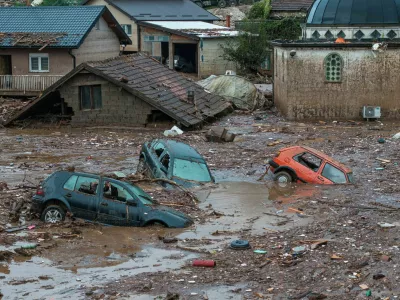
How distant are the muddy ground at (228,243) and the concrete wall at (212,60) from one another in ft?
74.7

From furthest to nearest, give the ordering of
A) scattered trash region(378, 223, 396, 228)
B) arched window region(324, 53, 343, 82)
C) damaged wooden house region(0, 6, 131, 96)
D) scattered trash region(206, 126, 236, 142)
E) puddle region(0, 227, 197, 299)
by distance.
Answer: damaged wooden house region(0, 6, 131, 96) → arched window region(324, 53, 343, 82) → scattered trash region(206, 126, 236, 142) → scattered trash region(378, 223, 396, 228) → puddle region(0, 227, 197, 299)

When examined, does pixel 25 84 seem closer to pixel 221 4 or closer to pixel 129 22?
pixel 129 22

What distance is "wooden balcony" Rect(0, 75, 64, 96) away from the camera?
127 feet

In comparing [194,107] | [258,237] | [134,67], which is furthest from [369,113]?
[258,237]

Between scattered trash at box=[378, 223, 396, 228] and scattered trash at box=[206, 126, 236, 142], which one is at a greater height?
scattered trash at box=[206, 126, 236, 142]

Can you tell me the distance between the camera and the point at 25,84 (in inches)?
1534

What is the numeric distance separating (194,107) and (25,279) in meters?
20.0

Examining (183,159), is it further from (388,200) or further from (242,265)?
(242,265)

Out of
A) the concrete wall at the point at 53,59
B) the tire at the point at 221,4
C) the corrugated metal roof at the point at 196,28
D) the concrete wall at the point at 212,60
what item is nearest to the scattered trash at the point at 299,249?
the concrete wall at the point at 53,59

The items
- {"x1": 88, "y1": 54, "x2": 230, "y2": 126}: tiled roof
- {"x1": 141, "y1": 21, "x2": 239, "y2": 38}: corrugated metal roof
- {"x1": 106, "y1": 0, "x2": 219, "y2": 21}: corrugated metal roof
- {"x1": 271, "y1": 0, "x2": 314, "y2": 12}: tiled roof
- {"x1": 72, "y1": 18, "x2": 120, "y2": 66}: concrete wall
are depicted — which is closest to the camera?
{"x1": 88, "y1": 54, "x2": 230, "y2": 126}: tiled roof

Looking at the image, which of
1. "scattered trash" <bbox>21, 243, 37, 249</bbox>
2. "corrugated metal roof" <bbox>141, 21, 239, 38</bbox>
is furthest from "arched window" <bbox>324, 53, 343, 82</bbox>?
"scattered trash" <bbox>21, 243, 37, 249</bbox>

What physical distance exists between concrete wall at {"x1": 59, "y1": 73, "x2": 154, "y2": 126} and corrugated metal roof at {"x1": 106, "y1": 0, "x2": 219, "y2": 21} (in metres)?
22.6

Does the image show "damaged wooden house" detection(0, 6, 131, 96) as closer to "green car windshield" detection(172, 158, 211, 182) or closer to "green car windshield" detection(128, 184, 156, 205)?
"green car windshield" detection(172, 158, 211, 182)

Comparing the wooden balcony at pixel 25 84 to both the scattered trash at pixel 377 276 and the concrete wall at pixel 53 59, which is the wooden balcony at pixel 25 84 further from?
the scattered trash at pixel 377 276
